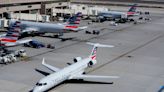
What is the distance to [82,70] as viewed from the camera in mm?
57188

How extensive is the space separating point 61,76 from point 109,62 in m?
20.6

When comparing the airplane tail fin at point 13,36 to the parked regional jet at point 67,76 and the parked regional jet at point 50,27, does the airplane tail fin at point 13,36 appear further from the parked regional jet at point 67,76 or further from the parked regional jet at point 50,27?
the parked regional jet at point 50,27

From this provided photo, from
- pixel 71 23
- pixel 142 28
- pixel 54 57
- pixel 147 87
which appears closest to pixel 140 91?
pixel 147 87

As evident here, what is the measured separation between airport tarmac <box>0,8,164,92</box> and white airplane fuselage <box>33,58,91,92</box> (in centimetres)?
179

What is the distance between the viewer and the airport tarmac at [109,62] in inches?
2107

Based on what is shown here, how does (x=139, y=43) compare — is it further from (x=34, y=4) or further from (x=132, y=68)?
(x=34, y=4)

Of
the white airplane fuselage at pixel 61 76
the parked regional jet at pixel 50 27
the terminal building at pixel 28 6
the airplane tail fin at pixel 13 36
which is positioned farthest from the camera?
the terminal building at pixel 28 6

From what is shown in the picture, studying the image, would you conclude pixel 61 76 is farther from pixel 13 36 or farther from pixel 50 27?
pixel 50 27

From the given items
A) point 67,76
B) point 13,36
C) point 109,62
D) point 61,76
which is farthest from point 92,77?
point 13,36

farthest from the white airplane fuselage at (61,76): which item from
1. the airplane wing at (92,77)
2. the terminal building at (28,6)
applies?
the terminal building at (28,6)

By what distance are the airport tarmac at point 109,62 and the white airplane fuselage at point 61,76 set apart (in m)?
1.79

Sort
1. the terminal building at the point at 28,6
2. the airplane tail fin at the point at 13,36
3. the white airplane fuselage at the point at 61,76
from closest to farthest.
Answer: the white airplane fuselage at the point at 61,76 → the airplane tail fin at the point at 13,36 → the terminal building at the point at 28,6

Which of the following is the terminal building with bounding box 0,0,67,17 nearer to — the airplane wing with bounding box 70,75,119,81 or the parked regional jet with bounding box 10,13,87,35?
the parked regional jet with bounding box 10,13,87,35

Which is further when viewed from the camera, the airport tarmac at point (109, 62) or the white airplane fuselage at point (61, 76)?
the airport tarmac at point (109, 62)
